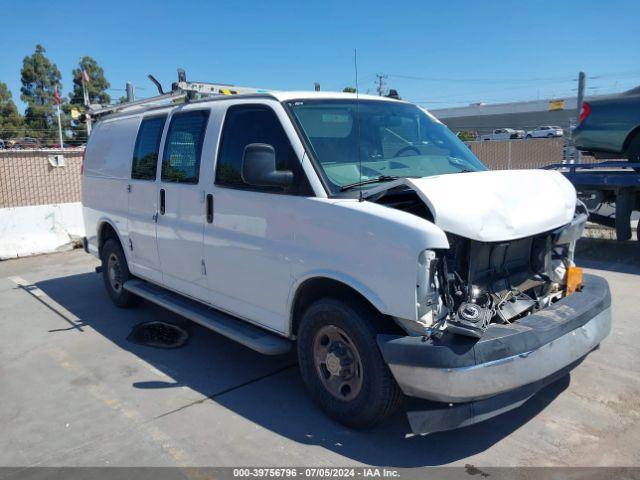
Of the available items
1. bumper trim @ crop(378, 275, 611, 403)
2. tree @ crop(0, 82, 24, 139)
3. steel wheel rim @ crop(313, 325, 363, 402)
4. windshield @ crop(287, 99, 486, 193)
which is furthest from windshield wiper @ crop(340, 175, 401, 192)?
tree @ crop(0, 82, 24, 139)

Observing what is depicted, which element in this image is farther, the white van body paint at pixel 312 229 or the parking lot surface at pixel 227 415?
the parking lot surface at pixel 227 415

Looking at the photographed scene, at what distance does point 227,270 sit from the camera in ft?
14.3

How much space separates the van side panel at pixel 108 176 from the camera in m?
5.93

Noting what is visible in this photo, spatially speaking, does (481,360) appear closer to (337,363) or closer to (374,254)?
(374,254)

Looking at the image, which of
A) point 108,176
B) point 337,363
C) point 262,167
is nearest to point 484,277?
point 337,363

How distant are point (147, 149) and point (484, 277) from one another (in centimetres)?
370

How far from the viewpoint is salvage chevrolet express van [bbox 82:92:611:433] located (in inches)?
120

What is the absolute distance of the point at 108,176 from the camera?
6.28 metres

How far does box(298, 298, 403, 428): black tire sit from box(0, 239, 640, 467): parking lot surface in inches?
6.6

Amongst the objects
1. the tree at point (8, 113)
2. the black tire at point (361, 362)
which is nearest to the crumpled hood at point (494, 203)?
the black tire at point (361, 362)

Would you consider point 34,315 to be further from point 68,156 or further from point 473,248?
point 68,156

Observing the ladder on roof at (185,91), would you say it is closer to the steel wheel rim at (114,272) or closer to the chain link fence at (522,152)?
the steel wheel rim at (114,272)

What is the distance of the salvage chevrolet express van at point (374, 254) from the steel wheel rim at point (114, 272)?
1532 millimetres

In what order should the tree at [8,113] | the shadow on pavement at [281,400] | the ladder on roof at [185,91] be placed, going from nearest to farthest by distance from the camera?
1. the shadow on pavement at [281,400]
2. the ladder on roof at [185,91]
3. the tree at [8,113]
